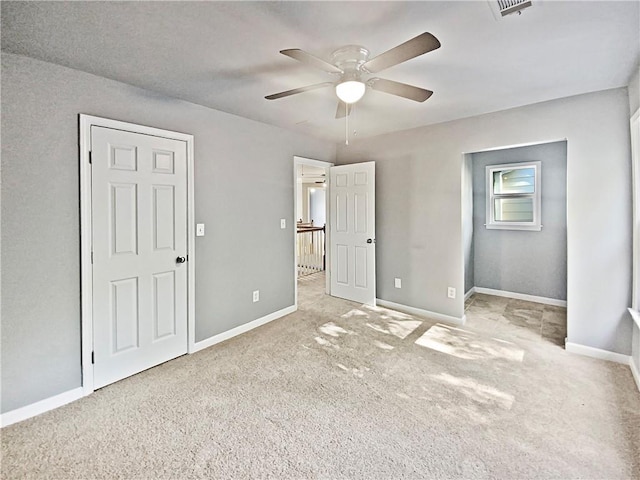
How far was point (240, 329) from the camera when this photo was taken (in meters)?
3.49

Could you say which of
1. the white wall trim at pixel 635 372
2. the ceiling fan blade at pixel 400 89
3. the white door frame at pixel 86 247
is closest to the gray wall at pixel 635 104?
the white wall trim at pixel 635 372

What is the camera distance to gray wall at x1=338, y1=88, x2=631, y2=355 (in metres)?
2.71

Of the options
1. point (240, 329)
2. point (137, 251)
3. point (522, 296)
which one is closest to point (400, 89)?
point (137, 251)

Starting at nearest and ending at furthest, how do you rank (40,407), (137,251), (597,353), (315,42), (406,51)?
(406,51), (315,42), (40,407), (137,251), (597,353)

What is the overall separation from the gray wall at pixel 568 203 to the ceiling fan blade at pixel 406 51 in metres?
2.24

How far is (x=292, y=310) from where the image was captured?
4152 mm

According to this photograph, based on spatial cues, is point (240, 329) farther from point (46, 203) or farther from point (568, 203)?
point (568, 203)

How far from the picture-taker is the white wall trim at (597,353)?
272 cm

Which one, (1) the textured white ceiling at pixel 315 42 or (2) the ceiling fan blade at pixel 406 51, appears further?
(1) the textured white ceiling at pixel 315 42

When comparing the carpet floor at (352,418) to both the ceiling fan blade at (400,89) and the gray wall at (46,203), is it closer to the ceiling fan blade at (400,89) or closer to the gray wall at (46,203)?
the gray wall at (46,203)

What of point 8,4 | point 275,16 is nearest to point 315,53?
point 275,16

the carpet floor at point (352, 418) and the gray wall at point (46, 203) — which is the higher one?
the gray wall at point (46, 203)

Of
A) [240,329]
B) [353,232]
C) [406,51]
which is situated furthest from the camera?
[353,232]

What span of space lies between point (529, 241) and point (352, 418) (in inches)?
160
